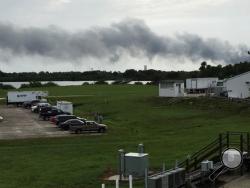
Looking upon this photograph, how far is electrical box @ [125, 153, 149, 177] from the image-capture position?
1829 cm

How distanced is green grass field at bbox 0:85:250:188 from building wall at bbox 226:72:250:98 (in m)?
6.36

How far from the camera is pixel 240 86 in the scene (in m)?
83.4

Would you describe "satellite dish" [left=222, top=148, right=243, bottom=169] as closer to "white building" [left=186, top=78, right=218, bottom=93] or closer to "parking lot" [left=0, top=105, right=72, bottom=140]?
"parking lot" [left=0, top=105, right=72, bottom=140]

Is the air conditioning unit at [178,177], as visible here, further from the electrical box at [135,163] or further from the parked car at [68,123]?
the parked car at [68,123]

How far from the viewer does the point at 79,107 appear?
9600cm

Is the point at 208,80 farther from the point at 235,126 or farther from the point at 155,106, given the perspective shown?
the point at 235,126

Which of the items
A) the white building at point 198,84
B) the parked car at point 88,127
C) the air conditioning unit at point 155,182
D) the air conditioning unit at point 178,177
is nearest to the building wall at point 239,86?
the white building at point 198,84

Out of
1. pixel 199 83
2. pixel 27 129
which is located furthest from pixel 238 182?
pixel 199 83

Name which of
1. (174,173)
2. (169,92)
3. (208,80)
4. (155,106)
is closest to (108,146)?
(174,173)

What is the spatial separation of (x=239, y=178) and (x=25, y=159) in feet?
50.0

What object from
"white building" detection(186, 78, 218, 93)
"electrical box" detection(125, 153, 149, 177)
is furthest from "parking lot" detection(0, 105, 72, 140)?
"white building" detection(186, 78, 218, 93)

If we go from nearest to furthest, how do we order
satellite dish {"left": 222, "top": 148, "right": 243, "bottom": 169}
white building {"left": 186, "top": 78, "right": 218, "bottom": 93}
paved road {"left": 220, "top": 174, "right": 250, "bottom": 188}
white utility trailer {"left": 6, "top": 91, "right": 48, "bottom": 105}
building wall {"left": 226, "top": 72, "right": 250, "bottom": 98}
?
satellite dish {"left": 222, "top": 148, "right": 243, "bottom": 169} → paved road {"left": 220, "top": 174, "right": 250, "bottom": 188} → building wall {"left": 226, "top": 72, "right": 250, "bottom": 98} → white utility trailer {"left": 6, "top": 91, "right": 48, "bottom": 105} → white building {"left": 186, "top": 78, "right": 218, "bottom": 93}

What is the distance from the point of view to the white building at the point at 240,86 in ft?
270

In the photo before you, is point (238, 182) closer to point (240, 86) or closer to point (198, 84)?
point (240, 86)
